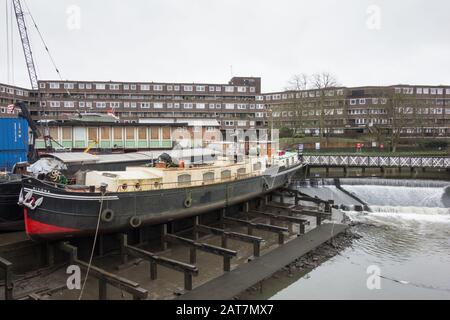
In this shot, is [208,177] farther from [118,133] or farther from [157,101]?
[157,101]

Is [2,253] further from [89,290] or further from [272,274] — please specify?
[272,274]

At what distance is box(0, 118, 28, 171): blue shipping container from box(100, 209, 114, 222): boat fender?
10.8 meters

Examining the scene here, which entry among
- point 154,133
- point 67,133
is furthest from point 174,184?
point 67,133

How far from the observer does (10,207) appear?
1695 centimetres

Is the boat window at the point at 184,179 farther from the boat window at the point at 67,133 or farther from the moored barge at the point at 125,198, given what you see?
the boat window at the point at 67,133

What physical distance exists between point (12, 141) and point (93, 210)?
1152cm

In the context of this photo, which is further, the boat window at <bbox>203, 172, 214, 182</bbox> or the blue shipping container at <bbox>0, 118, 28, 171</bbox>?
the blue shipping container at <bbox>0, 118, 28, 171</bbox>

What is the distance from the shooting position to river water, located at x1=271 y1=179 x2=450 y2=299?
14609 millimetres

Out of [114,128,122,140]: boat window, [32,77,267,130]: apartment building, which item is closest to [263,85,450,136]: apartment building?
[32,77,267,130]: apartment building

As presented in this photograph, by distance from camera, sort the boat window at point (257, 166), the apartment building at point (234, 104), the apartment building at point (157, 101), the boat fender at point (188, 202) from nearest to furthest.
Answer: the boat fender at point (188, 202) < the boat window at point (257, 166) < the apartment building at point (234, 104) < the apartment building at point (157, 101)

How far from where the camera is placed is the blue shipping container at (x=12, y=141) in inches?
828

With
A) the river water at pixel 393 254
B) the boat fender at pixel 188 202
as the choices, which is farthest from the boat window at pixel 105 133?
the river water at pixel 393 254

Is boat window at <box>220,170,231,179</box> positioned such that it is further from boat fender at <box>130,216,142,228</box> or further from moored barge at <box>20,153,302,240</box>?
boat fender at <box>130,216,142,228</box>

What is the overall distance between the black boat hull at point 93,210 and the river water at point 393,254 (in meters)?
6.38
